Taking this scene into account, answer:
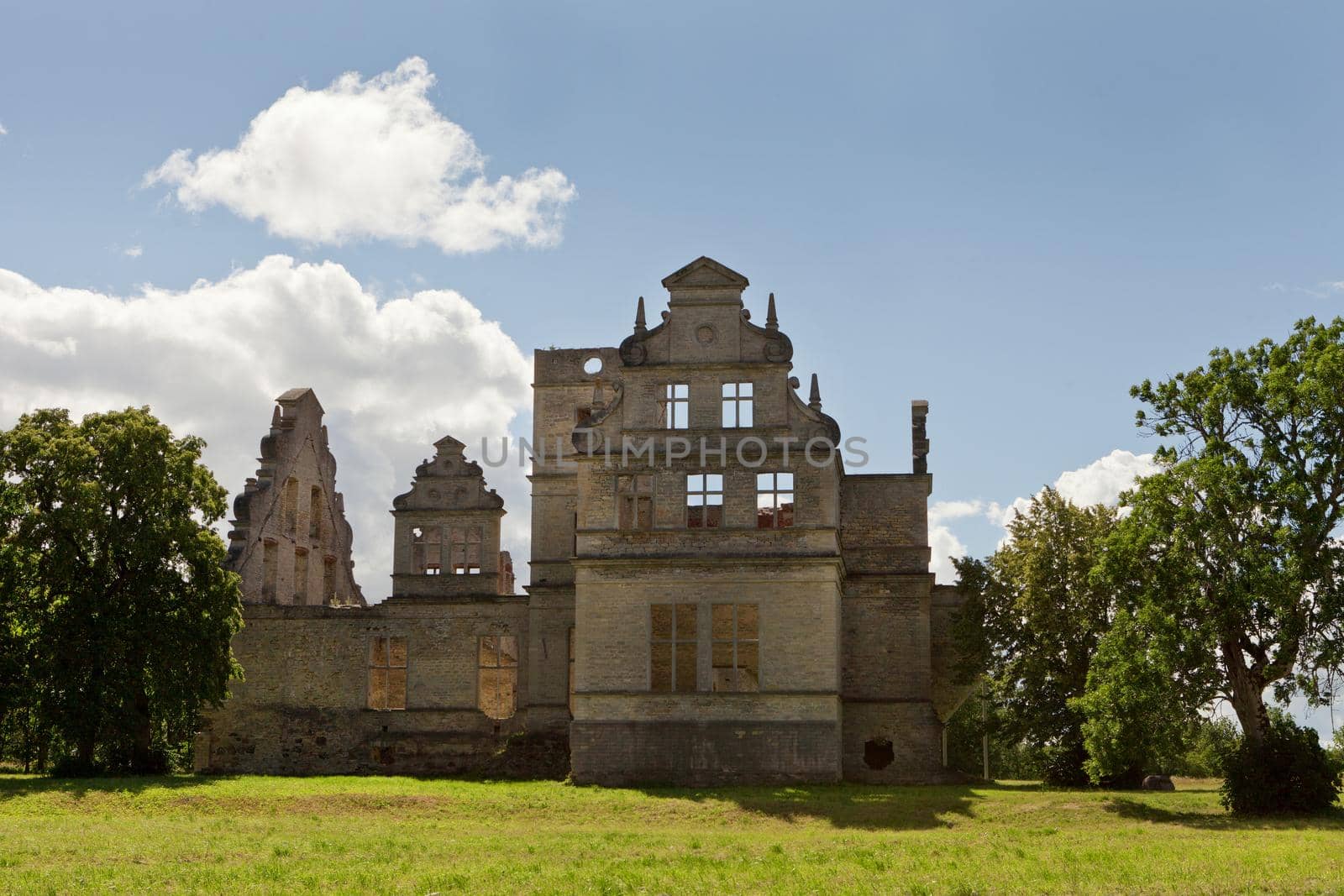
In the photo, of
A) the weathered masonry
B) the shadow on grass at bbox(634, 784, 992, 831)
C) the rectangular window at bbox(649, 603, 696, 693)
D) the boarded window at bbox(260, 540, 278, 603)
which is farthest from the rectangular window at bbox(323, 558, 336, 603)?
the shadow on grass at bbox(634, 784, 992, 831)

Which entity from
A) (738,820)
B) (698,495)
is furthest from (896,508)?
(738,820)

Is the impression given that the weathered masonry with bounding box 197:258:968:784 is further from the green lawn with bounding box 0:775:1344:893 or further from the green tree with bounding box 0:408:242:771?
the green tree with bounding box 0:408:242:771

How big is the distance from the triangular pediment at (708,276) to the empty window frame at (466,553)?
11.1 meters

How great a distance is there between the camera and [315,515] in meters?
50.9

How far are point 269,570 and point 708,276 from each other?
1845 cm

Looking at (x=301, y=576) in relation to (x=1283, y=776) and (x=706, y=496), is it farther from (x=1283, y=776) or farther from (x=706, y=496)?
(x=1283, y=776)

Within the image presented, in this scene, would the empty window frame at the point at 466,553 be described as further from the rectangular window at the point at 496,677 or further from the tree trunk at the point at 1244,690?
the tree trunk at the point at 1244,690

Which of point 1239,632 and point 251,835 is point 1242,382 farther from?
point 251,835

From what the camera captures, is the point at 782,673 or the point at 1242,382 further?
the point at 782,673

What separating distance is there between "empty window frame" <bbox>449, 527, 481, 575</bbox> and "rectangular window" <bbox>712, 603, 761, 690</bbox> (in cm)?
758

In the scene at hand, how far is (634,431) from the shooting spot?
3734cm

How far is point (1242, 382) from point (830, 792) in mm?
12807

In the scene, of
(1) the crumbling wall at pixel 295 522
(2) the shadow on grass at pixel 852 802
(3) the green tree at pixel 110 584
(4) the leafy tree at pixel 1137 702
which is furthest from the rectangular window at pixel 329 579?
(4) the leafy tree at pixel 1137 702

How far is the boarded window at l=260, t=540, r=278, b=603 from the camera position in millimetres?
46406
